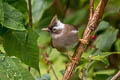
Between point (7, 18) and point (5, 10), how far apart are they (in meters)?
0.05

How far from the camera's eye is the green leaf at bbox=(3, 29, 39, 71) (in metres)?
1.86

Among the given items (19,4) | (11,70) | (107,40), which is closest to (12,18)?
(19,4)

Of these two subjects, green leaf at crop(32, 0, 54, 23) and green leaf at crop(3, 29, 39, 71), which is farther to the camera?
green leaf at crop(32, 0, 54, 23)

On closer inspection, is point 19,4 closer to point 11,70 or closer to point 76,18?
point 11,70

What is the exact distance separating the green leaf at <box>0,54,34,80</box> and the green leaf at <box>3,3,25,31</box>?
0.20 meters

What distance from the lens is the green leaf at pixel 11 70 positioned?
1478 millimetres

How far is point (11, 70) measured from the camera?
4.91 ft

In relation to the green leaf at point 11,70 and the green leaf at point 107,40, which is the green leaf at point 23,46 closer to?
the green leaf at point 11,70

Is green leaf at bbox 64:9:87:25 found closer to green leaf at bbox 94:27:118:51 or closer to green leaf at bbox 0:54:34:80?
green leaf at bbox 94:27:118:51

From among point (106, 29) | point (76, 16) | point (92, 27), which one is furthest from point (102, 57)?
point (76, 16)

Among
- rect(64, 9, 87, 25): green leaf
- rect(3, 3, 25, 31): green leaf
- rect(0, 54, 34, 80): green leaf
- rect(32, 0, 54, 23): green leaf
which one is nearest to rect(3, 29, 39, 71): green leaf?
rect(3, 3, 25, 31): green leaf

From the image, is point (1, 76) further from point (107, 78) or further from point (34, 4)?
point (34, 4)

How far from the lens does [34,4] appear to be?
2.61m

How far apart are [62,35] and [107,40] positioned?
1.50ft
